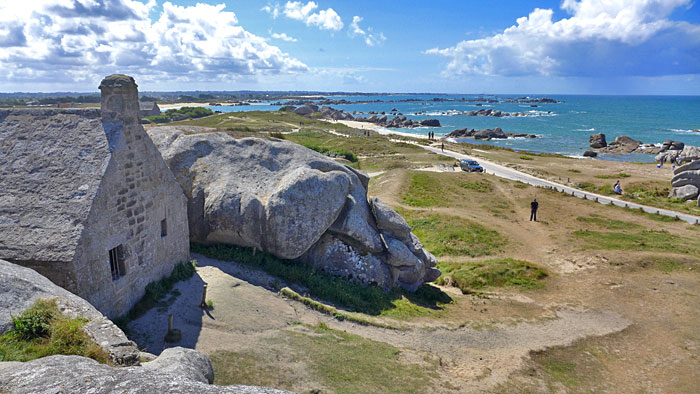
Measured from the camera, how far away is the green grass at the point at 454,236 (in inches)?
1222

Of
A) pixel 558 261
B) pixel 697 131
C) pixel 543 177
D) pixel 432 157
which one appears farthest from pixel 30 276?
pixel 697 131

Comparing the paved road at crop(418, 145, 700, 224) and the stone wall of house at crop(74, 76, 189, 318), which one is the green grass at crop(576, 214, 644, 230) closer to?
the paved road at crop(418, 145, 700, 224)

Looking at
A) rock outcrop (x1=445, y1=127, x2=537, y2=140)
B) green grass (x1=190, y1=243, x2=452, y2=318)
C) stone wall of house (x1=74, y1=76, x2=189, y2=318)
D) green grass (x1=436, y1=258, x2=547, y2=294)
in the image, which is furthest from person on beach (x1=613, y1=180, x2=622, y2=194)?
rock outcrop (x1=445, y1=127, x2=537, y2=140)

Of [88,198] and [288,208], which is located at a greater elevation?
[88,198]

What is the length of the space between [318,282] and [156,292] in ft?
24.0

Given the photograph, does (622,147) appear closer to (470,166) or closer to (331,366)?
(470,166)

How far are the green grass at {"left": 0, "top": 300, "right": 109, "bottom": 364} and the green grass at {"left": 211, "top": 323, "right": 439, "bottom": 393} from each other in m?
4.00

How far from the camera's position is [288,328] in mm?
16016

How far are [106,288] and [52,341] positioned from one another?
15.3 ft

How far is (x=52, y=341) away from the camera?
852 centimetres

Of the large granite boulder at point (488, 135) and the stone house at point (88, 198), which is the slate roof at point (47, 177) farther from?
the large granite boulder at point (488, 135)

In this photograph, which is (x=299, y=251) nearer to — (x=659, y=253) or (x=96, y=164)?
(x=96, y=164)

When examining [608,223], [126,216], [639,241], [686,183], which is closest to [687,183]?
[686,183]

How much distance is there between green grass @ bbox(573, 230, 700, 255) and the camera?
28969 millimetres
